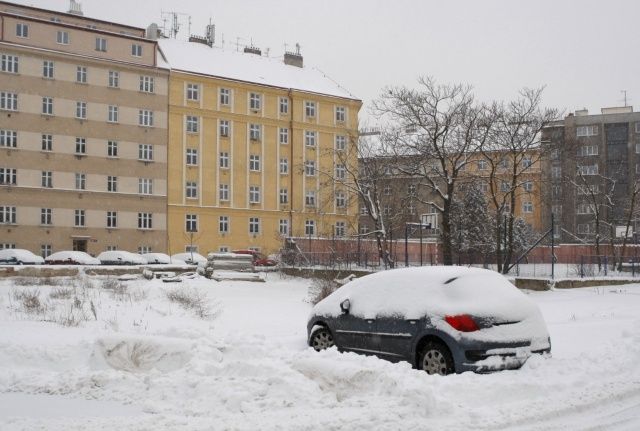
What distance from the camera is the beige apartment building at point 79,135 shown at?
174 ft

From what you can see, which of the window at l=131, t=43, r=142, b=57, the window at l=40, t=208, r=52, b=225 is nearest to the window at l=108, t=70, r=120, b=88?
the window at l=131, t=43, r=142, b=57

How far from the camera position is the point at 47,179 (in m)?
54.7

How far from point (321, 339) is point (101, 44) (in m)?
50.7

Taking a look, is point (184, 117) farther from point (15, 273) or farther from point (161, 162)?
point (15, 273)

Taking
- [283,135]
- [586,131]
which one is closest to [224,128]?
[283,135]

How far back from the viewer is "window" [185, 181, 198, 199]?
60.4 metres

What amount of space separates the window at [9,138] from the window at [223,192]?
17.1 m

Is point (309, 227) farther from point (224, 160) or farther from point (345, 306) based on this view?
point (345, 306)

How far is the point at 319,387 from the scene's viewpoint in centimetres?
862

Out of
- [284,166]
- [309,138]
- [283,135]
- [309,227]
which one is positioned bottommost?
[309,227]

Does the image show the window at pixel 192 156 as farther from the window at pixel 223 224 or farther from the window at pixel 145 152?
the window at pixel 223 224

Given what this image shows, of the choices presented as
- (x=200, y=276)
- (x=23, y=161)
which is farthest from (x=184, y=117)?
(x=200, y=276)

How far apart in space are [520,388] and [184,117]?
54.8 m

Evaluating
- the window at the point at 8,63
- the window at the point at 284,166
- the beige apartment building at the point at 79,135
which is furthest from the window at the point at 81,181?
the window at the point at 284,166
